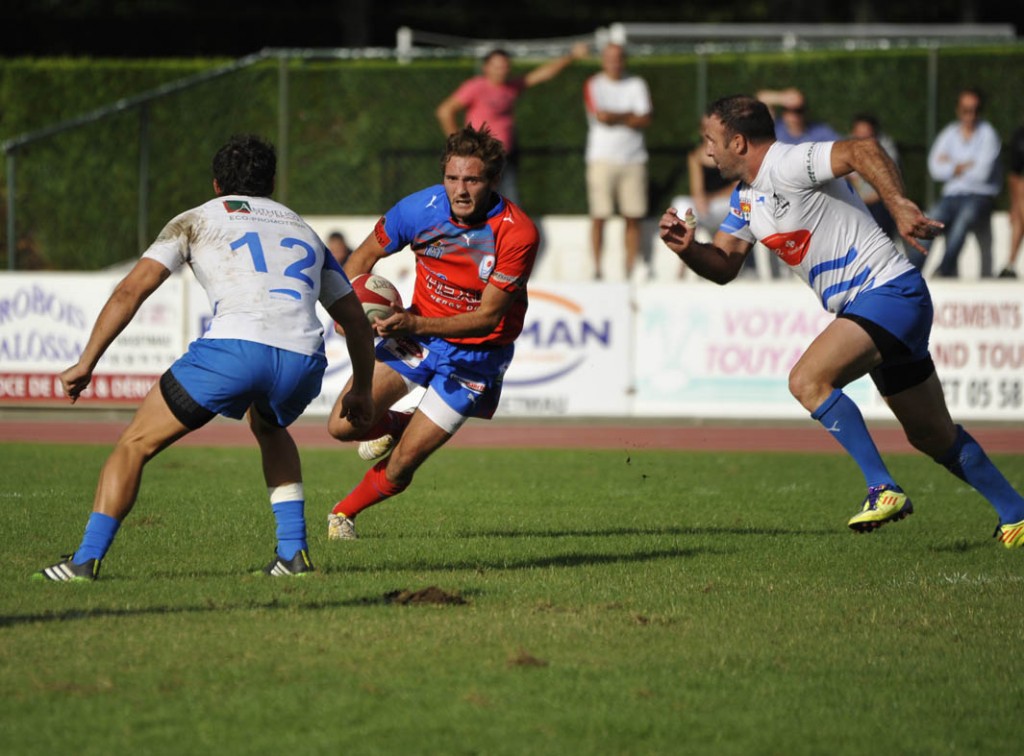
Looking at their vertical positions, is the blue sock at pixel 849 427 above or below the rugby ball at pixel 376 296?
below

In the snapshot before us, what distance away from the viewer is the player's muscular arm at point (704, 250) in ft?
26.5

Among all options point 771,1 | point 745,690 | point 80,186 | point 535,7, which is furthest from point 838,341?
point 535,7

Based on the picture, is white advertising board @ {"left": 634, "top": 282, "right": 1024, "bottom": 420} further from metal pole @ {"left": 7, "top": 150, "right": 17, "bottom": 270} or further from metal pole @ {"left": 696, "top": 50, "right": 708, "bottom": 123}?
metal pole @ {"left": 7, "top": 150, "right": 17, "bottom": 270}

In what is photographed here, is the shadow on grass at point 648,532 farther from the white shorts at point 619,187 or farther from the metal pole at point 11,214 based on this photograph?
the metal pole at point 11,214

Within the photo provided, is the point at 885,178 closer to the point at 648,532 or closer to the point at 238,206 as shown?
the point at 648,532

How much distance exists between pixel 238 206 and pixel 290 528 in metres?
1.45

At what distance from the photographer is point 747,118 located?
333 inches

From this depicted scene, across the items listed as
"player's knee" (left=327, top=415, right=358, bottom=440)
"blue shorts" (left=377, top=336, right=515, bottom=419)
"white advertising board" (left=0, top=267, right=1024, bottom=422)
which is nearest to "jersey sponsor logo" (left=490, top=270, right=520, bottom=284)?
"blue shorts" (left=377, top=336, right=515, bottom=419)

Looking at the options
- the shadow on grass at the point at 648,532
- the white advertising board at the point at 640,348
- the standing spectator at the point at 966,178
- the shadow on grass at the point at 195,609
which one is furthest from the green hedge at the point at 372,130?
the shadow on grass at the point at 195,609

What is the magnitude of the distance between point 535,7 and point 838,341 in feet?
93.2

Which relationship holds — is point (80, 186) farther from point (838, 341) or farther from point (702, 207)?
point (838, 341)

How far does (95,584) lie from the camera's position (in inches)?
278

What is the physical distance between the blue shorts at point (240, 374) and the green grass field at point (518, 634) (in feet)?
2.63

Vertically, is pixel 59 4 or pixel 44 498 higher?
pixel 59 4
